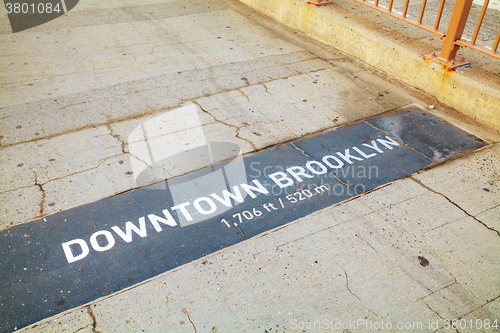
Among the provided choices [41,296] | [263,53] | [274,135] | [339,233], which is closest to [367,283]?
[339,233]

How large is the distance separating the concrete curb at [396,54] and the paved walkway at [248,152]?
0.23 m

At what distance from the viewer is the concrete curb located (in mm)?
5559

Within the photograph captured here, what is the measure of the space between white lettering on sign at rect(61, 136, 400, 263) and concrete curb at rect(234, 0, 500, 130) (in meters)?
1.47

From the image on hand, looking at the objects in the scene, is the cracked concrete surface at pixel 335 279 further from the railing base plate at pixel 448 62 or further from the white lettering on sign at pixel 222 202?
the railing base plate at pixel 448 62

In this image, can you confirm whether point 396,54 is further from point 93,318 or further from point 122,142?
point 93,318

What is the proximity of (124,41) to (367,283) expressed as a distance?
6859 millimetres

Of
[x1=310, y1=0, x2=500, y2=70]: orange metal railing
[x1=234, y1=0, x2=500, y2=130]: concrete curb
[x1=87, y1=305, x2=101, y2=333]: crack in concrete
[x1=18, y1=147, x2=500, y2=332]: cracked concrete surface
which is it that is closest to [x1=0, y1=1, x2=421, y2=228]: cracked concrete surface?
[x1=234, y1=0, x2=500, y2=130]: concrete curb

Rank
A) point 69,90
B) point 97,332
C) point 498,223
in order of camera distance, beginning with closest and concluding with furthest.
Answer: point 97,332 < point 498,223 < point 69,90

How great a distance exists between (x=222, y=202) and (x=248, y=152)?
965 millimetres

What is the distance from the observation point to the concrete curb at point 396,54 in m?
5.56

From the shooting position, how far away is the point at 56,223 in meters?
4.09

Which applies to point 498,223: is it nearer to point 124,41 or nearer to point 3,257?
point 3,257

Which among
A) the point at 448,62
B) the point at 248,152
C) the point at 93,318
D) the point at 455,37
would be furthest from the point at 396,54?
the point at 93,318

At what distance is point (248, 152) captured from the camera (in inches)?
199
